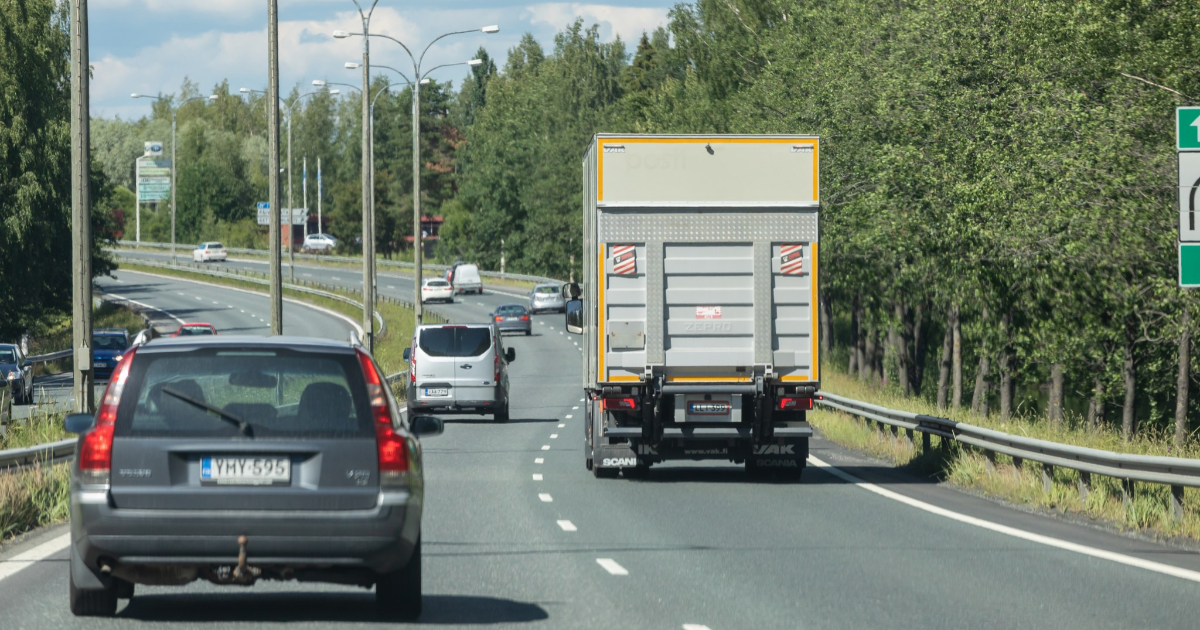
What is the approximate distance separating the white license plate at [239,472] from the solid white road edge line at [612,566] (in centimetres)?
341

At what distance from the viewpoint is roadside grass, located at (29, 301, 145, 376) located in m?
67.2

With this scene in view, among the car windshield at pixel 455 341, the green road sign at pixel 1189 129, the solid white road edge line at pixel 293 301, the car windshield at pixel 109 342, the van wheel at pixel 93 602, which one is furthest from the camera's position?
the solid white road edge line at pixel 293 301

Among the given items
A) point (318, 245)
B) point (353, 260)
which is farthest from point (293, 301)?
point (318, 245)

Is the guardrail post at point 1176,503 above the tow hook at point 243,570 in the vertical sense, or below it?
below

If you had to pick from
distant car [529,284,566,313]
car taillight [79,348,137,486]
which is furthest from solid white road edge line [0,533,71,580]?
distant car [529,284,566,313]

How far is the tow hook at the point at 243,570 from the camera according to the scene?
789cm

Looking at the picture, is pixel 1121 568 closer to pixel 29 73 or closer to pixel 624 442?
pixel 624 442

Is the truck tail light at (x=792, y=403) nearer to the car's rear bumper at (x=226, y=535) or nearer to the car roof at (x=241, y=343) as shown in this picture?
the car roof at (x=241, y=343)

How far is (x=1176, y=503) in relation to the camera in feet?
43.4

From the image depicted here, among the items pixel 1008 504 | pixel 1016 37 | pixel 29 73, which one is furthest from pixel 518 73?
pixel 1008 504

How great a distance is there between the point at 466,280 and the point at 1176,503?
8472 centimetres

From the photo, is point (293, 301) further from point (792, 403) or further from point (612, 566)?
point (612, 566)

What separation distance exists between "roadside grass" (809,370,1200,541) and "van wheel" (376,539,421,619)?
6.84 metres

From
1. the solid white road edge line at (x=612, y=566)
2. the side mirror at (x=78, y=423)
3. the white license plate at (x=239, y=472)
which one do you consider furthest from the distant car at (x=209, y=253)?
the white license plate at (x=239, y=472)
